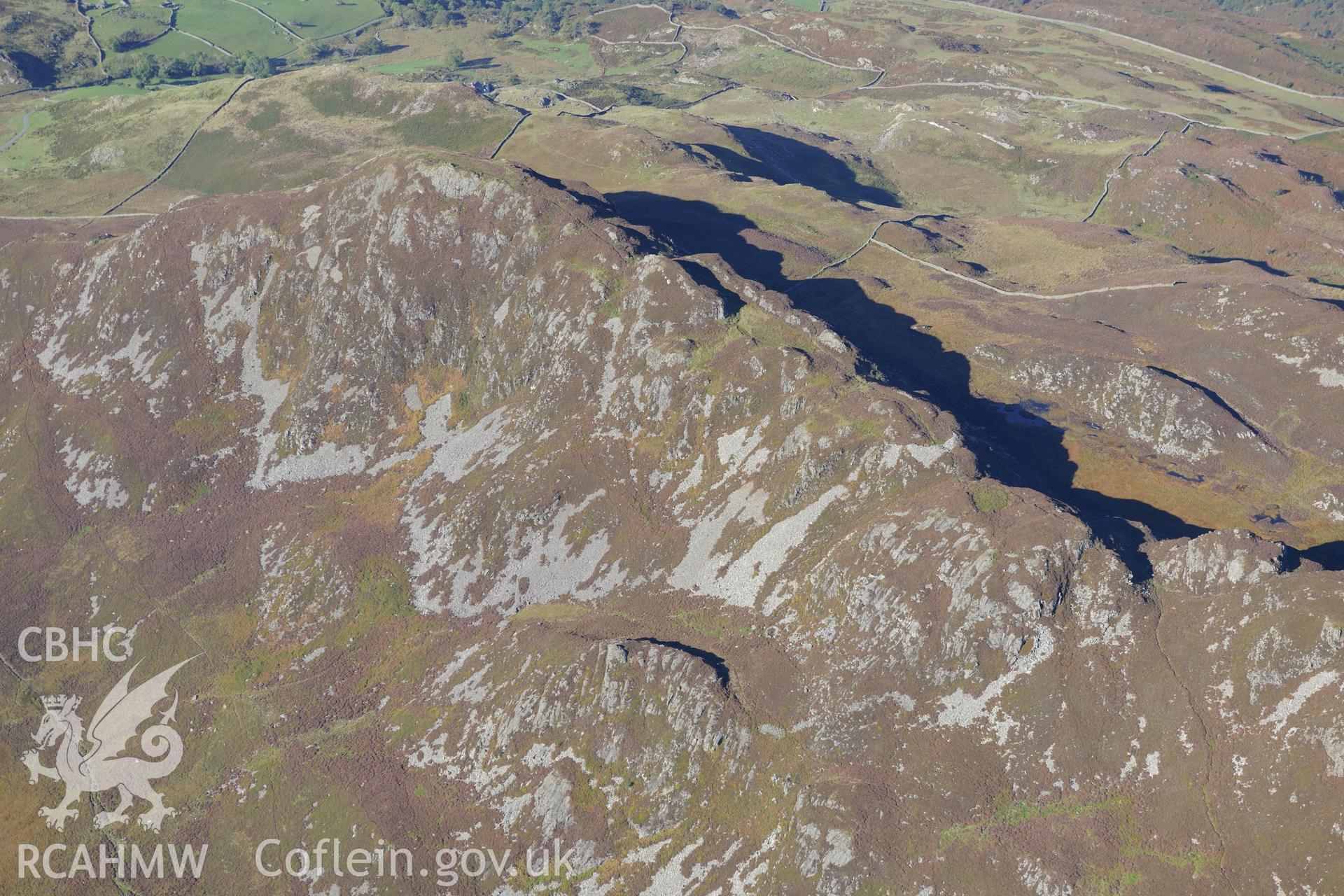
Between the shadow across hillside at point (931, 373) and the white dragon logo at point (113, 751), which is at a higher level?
the shadow across hillside at point (931, 373)

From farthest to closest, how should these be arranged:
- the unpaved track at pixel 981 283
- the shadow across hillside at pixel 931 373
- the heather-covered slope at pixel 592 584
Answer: the unpaved track at pixel 981 283
the shadow across hillside at pixel 931 373
the heather-covered slope at pixel 592 584

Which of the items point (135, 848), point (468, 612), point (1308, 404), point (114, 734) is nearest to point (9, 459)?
point (114, 734)

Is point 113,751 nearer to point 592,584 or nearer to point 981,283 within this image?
point 592,584

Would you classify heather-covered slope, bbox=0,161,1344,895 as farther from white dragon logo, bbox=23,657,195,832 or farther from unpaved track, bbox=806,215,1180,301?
unpaved track, bbox=806,215,1180,301

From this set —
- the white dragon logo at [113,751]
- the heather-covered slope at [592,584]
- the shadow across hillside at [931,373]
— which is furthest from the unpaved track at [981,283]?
the white dragon logo at [113,751]

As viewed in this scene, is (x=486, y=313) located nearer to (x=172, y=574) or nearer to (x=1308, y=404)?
(x=172, y=574)

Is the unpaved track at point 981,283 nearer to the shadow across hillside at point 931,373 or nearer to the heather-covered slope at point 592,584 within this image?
the shadow across hillside at point 931,373

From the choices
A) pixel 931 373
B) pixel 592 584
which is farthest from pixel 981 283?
pixel 592 584
